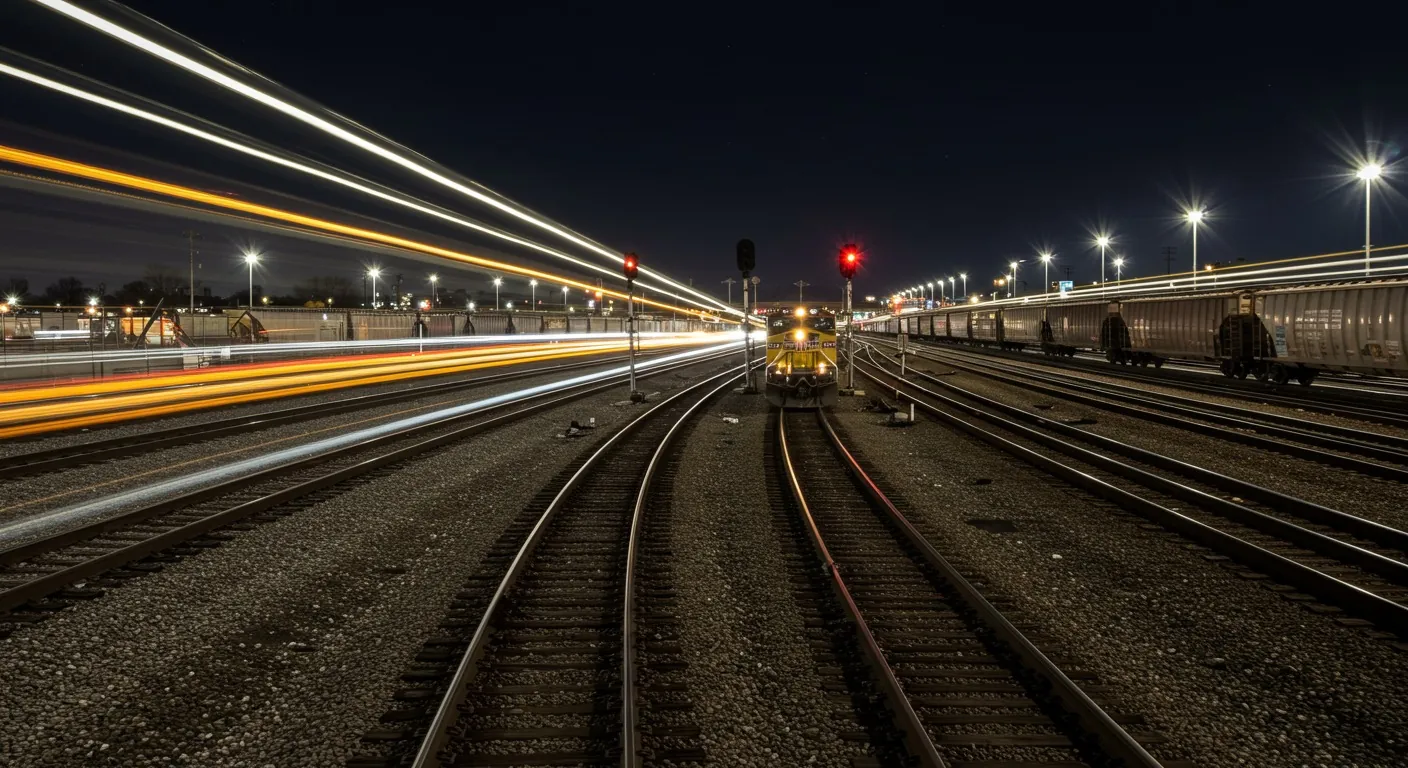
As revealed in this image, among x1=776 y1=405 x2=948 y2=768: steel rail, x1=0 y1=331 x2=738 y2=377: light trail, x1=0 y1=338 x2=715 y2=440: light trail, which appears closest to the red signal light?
x1=776 y1=405 x2=948 y2=768: steel rail

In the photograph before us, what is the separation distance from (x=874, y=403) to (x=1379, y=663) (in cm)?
1704

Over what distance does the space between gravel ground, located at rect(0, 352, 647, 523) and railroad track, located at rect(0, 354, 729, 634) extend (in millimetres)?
1821

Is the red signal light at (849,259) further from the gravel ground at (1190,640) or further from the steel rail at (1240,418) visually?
the gravel ground at (1190,640)

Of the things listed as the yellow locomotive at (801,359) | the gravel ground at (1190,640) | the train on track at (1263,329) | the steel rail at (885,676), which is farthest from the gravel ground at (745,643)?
the train on track at (1263,329)

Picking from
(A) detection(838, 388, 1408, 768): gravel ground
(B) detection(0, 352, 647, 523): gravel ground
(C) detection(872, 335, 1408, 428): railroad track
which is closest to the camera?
(A) detection(838, 388, 1408, 768): gravel ground

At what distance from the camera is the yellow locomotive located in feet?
65.5

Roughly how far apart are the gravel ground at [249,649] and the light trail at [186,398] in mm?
13085

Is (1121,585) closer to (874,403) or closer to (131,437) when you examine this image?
(874,403)

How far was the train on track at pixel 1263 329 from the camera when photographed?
66.6ft

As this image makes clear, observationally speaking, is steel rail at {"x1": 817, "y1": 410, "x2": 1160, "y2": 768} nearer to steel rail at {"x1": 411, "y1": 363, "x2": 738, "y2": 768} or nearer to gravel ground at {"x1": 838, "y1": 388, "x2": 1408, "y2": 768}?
gravel ground at {"x1": 838, "y1": 388, "x2": 1408, "y2": 768}

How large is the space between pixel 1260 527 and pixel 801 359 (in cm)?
1225

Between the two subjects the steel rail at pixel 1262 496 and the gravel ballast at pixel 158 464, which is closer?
the steel rail at pixel 1262 496

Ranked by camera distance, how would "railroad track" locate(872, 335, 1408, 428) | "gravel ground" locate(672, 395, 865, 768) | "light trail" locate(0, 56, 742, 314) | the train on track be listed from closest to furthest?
"gravel ground" locate(672, 395, 865, 768)
"light trail" locate(0, 56, 742, 314)
"railroad track" locate(872, 335, 1408, 428)
the train on track

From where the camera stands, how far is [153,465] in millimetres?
12797
